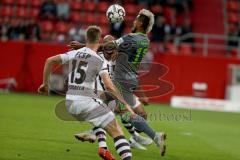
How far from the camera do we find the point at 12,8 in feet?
94.2

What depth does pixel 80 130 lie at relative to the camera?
47.6 ft

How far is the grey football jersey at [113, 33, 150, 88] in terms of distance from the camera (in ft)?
37.0

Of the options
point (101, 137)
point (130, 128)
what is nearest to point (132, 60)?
point (130, 128)

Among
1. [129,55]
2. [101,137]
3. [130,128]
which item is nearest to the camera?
[101,137]

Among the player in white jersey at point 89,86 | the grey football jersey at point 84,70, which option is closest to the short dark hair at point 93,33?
the player in white jersey at point 89,86

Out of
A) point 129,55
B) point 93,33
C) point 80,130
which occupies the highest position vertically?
point 93,33

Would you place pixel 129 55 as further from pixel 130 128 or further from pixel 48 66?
pixel 48 66

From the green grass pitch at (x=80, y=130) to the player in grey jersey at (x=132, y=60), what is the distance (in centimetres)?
54

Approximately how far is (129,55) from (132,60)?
120mm

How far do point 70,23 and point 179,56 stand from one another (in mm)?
5455

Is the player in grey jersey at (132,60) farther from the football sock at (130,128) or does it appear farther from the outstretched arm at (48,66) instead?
the outstretched arm at (48,66)

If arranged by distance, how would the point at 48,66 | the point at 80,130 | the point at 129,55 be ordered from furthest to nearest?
1. the point at 80,130
2. the point at 129,55
3. the point at 48,66

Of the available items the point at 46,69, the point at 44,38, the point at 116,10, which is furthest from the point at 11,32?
the point at 46,69

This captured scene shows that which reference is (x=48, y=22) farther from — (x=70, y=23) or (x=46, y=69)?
(x=46, y=69)
